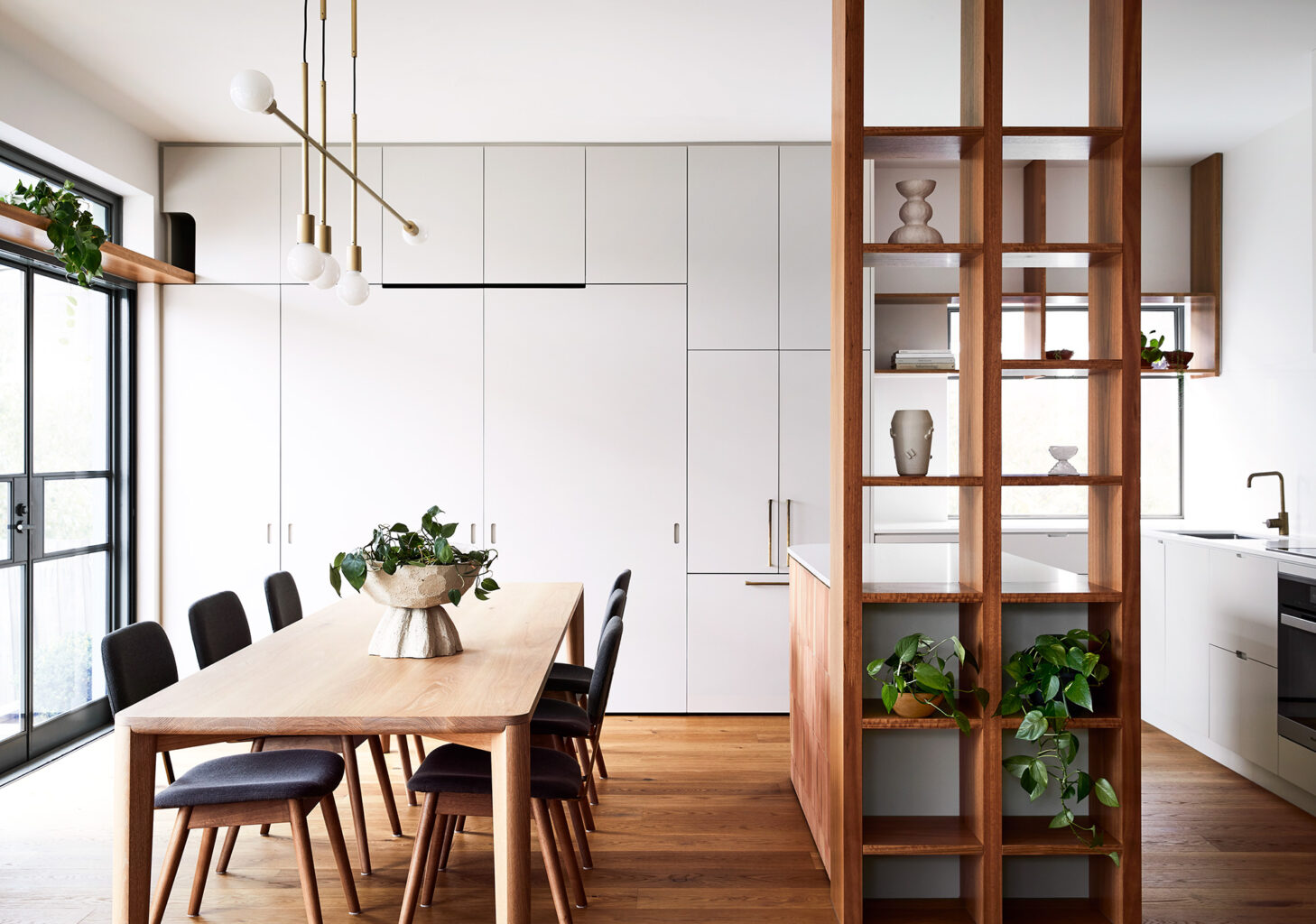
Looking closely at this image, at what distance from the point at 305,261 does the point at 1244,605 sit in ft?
12.3

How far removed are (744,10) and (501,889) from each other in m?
3.03

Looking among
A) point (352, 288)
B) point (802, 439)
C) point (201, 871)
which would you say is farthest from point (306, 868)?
point (802, 439)

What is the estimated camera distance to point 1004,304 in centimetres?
521

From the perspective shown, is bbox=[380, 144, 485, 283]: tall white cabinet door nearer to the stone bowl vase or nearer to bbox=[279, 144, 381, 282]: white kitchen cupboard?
bbox=[279, 144, 381, 282]: white kitchen cupboard

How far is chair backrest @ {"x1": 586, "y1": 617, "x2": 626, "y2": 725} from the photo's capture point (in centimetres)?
272

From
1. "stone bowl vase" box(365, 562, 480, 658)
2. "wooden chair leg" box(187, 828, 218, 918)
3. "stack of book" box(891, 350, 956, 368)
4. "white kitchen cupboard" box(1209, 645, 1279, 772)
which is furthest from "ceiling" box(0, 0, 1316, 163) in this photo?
"wooden chair leg" box(187, 828, 218, 918)

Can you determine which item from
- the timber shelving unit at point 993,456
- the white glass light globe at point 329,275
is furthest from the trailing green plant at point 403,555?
the timber shelving unit at point 993,456

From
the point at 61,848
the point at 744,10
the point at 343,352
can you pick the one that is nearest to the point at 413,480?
the point at 343,352

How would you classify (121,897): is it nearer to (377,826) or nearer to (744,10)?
(377,826)

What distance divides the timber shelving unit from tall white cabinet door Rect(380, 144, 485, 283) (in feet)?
8.50

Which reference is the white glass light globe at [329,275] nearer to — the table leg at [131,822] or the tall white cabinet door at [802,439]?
the table leg at [131,822]

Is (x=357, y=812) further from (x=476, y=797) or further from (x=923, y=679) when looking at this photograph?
(x=923, y=679)

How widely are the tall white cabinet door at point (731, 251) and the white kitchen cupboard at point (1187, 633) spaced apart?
218cm

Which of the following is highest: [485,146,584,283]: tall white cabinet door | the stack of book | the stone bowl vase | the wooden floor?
[485,146,584,283]: tall white cabinet door
